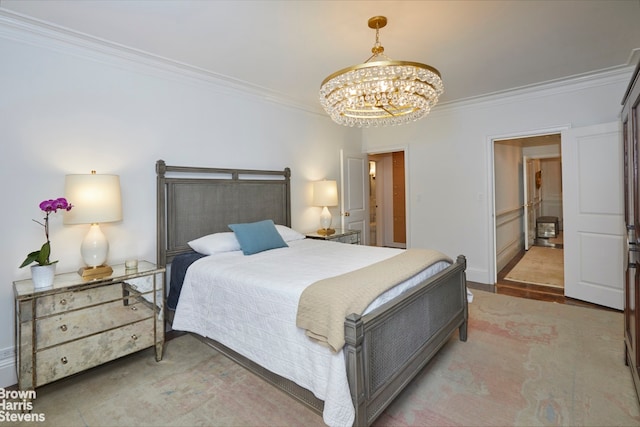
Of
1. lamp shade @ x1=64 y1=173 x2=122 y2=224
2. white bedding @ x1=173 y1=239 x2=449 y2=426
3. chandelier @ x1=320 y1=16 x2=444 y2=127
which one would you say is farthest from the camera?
lamp shade @ x1=64 y1=173 x2=122 y2=224

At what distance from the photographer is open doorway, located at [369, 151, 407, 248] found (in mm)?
7324

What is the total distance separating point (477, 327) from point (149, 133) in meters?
3.63

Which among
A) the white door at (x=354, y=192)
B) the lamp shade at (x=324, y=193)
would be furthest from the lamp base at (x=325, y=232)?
the white door at (x=354, y=192)

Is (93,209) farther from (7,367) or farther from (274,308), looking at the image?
(274,308)

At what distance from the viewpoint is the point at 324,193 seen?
4.40 meters

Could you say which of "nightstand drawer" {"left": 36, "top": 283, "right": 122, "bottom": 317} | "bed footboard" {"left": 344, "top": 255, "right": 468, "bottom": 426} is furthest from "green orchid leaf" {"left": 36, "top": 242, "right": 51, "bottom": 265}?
"bed footboard" {"left": 344, "top": 255, "right": 468, "bottom": 426}

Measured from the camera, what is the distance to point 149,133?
2.98 metres

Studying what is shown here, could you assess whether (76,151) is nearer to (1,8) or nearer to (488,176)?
(1,8)

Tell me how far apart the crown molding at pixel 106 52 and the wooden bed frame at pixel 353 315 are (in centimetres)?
91

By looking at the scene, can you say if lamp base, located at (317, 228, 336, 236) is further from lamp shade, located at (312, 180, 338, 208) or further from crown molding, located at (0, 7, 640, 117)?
crown molding, located at (0, 7, 640, 117)

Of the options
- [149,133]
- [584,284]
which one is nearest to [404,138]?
[584,284]

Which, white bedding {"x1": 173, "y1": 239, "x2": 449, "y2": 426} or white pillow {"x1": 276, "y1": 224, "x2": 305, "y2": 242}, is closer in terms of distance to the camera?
white bedding {"x1": 173, "y1": 239, "x2": 449, "y2": 426}

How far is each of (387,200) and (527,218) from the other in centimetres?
301

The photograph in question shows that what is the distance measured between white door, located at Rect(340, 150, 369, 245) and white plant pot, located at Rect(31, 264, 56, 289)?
3757 mm
